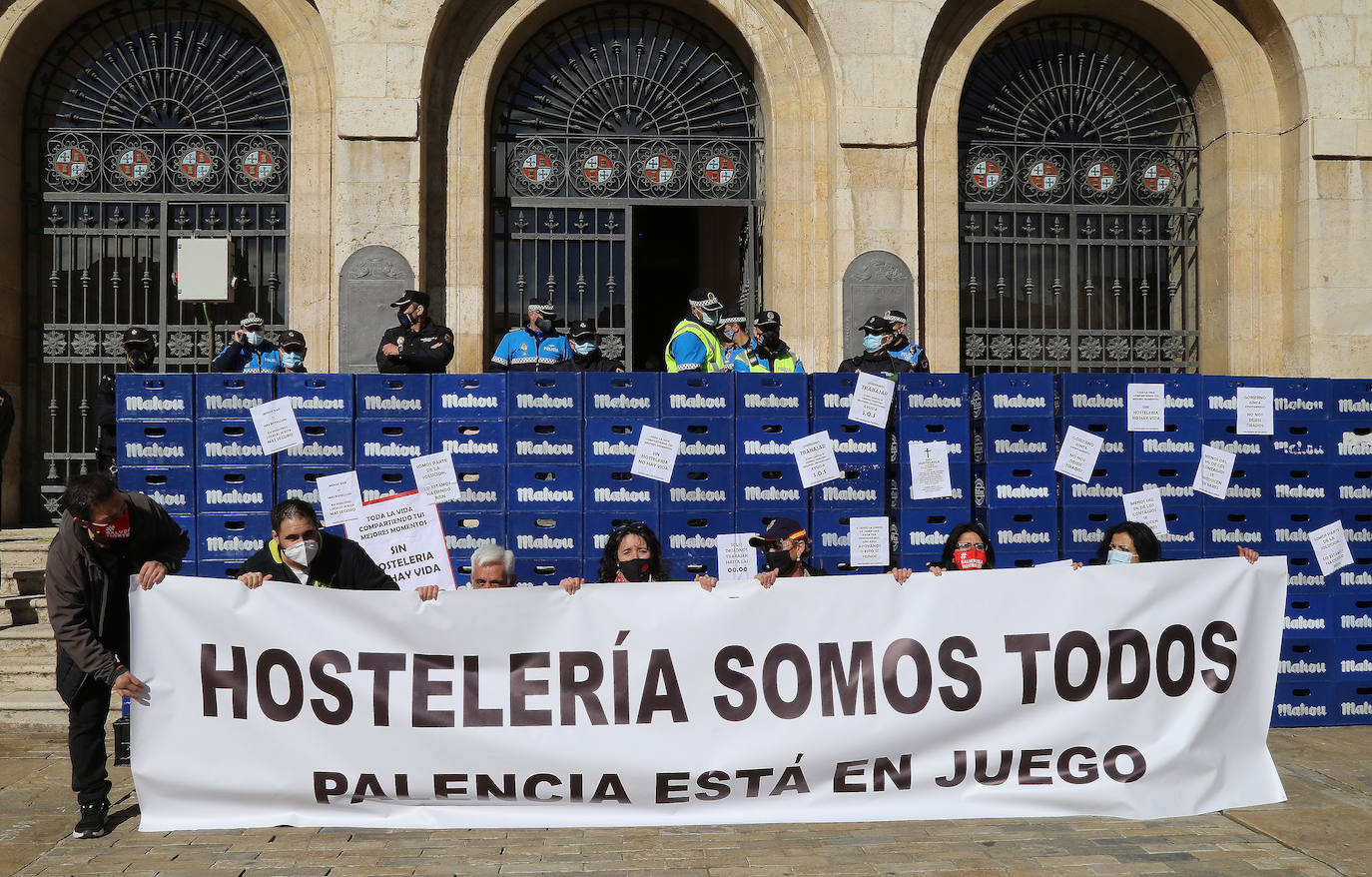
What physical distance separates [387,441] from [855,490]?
10.1 ft

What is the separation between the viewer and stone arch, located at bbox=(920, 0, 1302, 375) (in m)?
12.2

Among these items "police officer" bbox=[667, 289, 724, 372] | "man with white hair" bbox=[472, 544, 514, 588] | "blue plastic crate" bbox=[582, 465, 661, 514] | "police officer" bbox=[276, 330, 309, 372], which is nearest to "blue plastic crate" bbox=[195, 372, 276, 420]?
"police officer" bbox=[276, 330, 309, 372]

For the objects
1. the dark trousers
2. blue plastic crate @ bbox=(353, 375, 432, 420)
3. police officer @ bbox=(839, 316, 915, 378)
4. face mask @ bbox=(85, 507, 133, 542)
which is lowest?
the dark trousers

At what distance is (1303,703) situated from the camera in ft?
26.6

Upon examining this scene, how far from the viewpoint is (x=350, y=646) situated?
5789mm

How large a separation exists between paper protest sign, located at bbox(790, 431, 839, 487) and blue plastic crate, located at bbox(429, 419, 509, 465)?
1905mm

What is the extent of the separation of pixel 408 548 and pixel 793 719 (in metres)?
3.10

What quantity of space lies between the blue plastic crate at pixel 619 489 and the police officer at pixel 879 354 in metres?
1.80

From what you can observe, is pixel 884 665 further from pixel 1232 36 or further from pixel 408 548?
pixel 1232 36

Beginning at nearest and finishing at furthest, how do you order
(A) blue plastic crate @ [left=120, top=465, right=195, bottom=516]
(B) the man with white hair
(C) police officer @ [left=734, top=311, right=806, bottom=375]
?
(B) the man with white hair, (A) blue plastic crate @ [left=120, top=465, right=195, bottom=516], (C) police officer @ [left=734, top=311, right=806, bottom=375]

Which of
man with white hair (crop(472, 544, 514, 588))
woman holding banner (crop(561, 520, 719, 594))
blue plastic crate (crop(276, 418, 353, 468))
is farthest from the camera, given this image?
blue plastic crate (crop(276, 418, 353, 468))

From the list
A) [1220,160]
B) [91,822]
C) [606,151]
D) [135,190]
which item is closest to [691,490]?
[91,822]

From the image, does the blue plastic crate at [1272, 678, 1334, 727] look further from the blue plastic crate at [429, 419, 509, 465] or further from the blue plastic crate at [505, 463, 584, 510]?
the blue plastic crate at [429, 419, 509, 465]

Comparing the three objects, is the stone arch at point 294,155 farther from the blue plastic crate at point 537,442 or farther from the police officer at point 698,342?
the blue plastic crate at point 537,442
